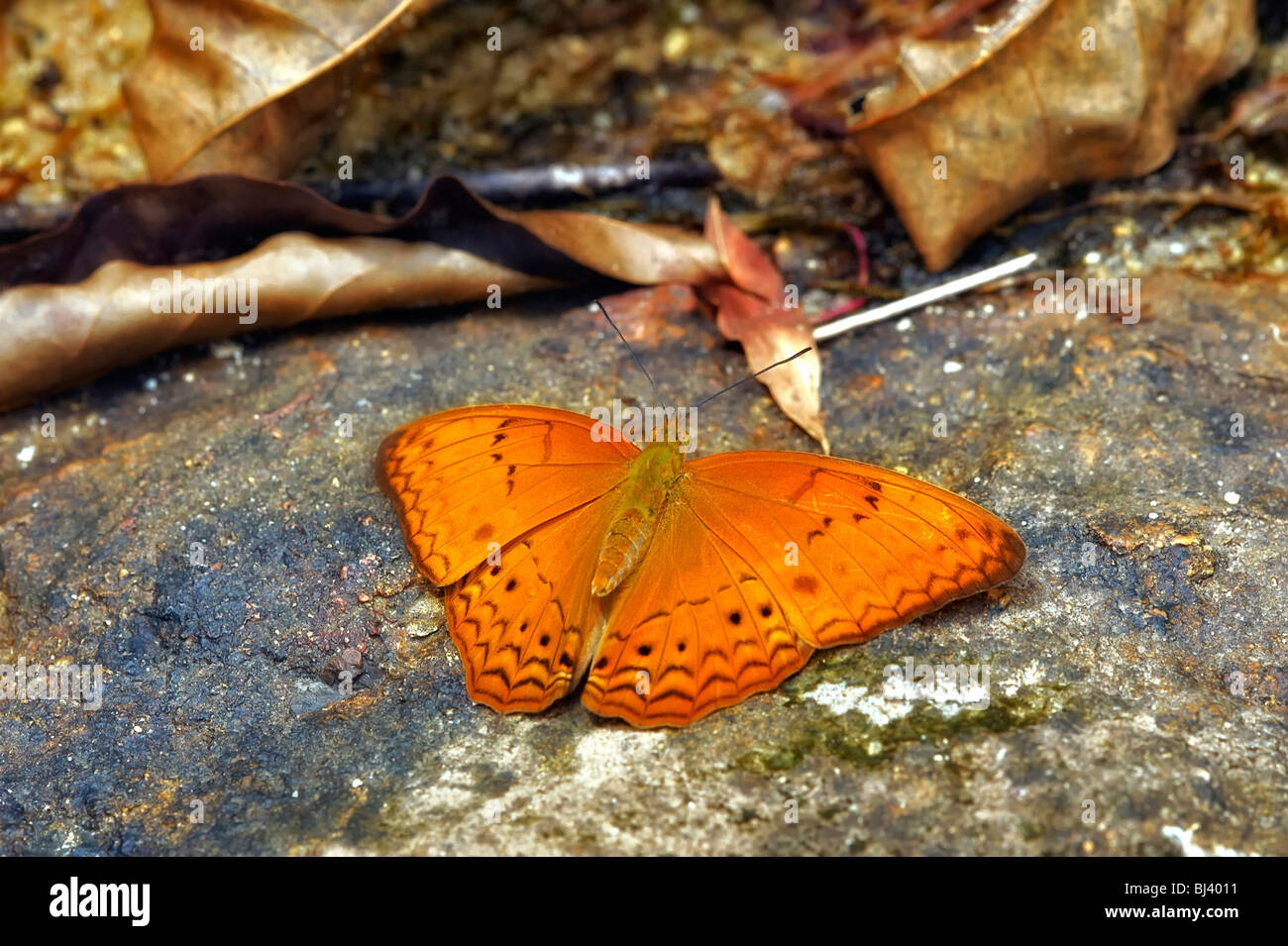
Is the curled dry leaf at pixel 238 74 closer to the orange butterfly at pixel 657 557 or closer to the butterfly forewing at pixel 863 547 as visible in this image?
the orange butterfly at pixel 657 557

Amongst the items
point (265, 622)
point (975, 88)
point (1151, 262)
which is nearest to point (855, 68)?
point (975, 88)

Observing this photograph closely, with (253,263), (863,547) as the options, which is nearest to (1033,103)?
(863,547)

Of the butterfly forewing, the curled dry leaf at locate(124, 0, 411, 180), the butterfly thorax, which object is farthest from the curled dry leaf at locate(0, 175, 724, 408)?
the butterfly forewing

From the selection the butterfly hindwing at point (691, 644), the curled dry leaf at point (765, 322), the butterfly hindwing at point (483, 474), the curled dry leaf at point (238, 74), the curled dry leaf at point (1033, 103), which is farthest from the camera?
the curled dry leaf at point (238, 74)

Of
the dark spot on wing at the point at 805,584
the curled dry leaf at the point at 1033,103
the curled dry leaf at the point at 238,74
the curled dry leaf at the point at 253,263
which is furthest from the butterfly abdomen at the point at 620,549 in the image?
the curled dry leaf at the point at 238,74

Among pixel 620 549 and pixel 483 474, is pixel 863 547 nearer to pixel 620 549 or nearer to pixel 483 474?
pixel 620 549
